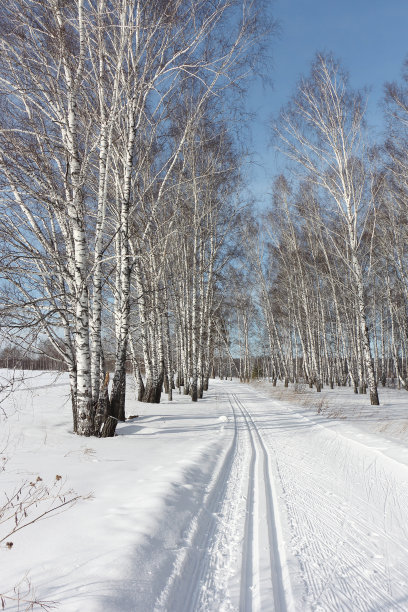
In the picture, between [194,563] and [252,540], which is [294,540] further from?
[194,563]

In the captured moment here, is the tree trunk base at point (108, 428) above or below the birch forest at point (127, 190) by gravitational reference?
below

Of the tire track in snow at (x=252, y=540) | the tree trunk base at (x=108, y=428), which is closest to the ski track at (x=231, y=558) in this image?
the tire track in snow at (x=252, y=540)

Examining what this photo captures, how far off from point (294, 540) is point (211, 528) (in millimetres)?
701

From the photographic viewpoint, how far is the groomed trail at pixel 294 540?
6.52ft

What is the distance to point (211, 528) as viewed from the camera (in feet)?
9.35

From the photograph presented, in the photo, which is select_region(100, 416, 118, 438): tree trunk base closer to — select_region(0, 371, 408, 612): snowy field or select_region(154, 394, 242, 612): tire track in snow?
select_region(0, 371, 408, 612): snowy field

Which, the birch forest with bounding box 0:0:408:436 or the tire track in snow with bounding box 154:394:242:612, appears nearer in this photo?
the tire track in snow with bounding box 154:394:242:612

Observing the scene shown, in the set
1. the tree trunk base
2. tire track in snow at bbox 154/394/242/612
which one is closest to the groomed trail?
tire track in snow at bbox 154/394/242/612

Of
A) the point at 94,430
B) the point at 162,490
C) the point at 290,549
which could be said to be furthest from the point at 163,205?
the point at 290,549

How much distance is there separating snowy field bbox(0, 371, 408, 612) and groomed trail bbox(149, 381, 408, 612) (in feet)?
0.04

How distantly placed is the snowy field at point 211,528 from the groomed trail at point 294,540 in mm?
11

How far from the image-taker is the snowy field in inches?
76.4

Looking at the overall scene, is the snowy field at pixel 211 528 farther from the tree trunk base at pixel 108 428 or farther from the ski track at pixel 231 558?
the tree trunk base at pixel 108 428

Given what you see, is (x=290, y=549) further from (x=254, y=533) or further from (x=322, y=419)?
(x=322, y=419)
